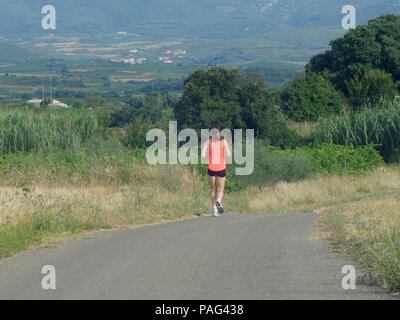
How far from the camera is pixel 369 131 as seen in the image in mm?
33438

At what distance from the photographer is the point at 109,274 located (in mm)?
8641

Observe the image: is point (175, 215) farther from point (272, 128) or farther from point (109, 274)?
point (272, 128)

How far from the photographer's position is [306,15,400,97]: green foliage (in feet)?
186

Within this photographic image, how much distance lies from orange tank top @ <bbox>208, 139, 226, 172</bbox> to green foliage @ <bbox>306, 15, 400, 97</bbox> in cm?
4177

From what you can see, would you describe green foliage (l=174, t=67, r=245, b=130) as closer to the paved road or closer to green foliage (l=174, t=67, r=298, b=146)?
green foliage (l=174, t=67, r=298, b=146)

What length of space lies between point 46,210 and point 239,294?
20.9 feet

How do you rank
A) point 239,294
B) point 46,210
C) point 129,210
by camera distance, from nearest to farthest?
point 239,294
point 46,210
point 129,210

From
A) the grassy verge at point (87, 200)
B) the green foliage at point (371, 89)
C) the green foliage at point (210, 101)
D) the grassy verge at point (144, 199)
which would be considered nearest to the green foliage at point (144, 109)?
the green foliage at point (210, 101)

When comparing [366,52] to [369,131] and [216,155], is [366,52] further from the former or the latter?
[216,155]

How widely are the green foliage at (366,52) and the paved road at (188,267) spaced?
46.0m

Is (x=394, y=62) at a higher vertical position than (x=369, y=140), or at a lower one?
higher

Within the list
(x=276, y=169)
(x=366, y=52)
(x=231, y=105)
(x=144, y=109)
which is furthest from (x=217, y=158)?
(x=144, y=109)

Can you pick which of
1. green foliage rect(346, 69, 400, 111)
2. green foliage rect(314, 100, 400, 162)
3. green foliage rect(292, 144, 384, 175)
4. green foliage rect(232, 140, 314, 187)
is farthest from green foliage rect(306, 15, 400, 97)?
green foliage rect(232, 140, 314, 187)
